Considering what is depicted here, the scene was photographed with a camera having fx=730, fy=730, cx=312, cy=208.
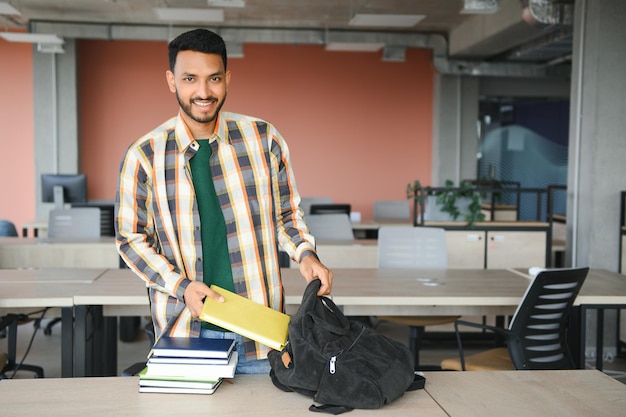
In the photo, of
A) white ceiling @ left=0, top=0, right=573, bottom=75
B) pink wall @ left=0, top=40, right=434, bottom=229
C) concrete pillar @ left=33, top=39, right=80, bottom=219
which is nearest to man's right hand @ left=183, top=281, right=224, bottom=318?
white ceiling @ left=0, top=0, right=573, bottom=75

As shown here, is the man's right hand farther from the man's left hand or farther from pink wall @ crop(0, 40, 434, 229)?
pink wall @ crop(0, 40, 434, 229)

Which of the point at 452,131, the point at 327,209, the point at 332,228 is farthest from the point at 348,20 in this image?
the point at 332,228

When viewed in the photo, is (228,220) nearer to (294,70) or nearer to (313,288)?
(313,288)

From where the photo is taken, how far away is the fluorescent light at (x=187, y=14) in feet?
27.7

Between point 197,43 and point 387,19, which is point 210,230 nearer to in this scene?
point 197,43

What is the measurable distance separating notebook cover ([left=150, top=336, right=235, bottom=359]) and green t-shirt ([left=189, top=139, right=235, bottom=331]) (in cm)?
15

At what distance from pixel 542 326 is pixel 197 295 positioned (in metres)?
2.21

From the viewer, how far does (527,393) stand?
2047 millimetres

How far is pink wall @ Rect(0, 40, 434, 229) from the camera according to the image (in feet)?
36.4

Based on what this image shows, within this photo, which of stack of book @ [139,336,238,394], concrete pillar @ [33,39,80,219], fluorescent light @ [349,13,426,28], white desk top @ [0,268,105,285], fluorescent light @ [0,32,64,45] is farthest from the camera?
concrete pillar @ [33,39,80,219]

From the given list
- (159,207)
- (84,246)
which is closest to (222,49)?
(159,207)

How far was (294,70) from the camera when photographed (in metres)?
11.8

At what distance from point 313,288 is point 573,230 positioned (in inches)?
197

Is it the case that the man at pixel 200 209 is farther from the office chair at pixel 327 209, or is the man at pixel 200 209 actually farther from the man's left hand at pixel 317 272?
the office chair at pixel 327 209
